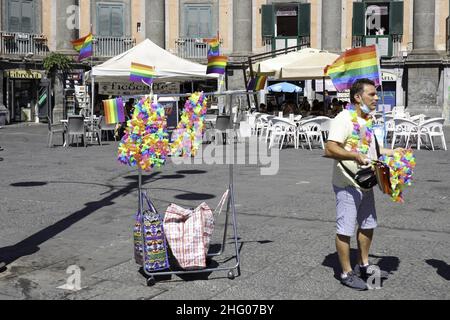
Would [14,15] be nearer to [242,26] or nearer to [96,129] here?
[242,26]

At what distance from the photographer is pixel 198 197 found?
9.54m

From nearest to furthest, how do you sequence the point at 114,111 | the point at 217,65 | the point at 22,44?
the point at 114,111 → the point at 217,65 → the point at 22,44

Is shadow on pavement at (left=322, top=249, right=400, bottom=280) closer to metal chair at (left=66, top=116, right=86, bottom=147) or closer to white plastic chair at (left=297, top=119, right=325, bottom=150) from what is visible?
white plastic chair at (left=297, top=119, right=325, bottom=150)

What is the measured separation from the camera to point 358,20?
1316 inches

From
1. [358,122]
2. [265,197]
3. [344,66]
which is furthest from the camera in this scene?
[344,66]

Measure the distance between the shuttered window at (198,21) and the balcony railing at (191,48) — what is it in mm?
342

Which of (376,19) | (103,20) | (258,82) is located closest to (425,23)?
(376,19)

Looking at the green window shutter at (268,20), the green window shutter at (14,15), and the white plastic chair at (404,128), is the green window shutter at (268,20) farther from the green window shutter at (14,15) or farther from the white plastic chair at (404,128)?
the white plastic chair at (404,128)

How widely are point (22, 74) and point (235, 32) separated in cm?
1093

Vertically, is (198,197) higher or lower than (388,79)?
lower
